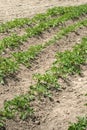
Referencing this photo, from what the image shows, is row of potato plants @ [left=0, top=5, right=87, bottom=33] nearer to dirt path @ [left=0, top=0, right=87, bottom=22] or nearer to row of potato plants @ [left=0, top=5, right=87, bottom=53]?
row of potato plants @ [left=0, top=5, right=87, bottom=53]

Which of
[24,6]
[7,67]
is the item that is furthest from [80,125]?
[24,6]

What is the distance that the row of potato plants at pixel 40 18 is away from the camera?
14.9 meters

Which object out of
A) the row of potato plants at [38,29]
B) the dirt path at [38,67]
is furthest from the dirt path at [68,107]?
the row of potato plants at [38,29]

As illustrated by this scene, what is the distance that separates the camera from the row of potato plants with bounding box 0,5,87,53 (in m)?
13.1

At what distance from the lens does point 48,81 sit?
10664mm

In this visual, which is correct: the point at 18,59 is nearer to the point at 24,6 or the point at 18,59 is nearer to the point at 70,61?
the point at 70,61

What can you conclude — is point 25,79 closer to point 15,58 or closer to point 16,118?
point 15,58

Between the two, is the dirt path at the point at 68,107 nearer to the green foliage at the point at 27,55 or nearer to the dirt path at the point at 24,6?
the green foliage at the point at 27,55

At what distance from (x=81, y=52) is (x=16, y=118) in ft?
16.0

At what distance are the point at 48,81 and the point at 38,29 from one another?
4.49 metres

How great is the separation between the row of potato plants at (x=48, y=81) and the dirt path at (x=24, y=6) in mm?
4320

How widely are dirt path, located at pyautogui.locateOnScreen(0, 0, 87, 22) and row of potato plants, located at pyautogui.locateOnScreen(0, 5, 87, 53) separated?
1674 millimetres

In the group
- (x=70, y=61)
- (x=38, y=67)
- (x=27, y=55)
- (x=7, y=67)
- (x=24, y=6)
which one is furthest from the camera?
(x=24, y=6)

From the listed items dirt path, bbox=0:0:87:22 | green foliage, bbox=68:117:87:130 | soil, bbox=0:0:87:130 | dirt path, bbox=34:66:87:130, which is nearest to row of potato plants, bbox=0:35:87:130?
soil, bbox=0:0:87:130
